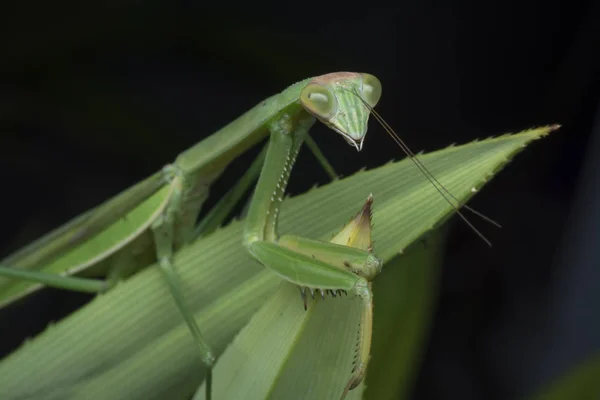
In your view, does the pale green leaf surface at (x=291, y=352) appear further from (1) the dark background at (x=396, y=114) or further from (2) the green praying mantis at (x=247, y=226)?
(1) the dark background at (x=396, y=114)

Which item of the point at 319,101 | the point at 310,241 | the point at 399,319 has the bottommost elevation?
the point at 399,319

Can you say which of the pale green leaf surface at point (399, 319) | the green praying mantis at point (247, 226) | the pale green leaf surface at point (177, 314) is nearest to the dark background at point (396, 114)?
the green praying mantis at point (247, 226)

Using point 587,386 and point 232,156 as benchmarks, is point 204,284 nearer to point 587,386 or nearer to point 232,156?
point 232,156

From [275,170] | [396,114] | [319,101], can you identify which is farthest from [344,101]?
[396,114]

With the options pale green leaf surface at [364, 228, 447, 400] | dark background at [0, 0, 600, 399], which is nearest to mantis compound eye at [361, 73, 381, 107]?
pale green leaf surface at [364, 228, 447, 400]

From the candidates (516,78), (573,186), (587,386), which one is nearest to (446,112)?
(516,78)

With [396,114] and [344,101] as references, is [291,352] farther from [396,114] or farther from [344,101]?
[396,114]
